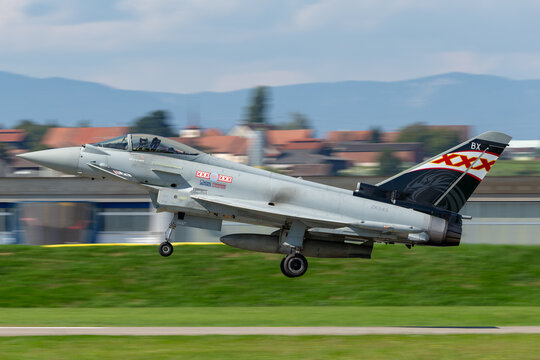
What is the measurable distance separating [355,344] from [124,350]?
18.3 feet

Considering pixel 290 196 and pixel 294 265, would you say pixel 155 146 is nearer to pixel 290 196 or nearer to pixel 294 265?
pixel 290 196

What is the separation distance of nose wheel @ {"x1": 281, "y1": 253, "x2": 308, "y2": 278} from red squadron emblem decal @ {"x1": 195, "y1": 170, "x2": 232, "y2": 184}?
3284 millimetres

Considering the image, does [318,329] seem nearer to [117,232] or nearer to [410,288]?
[410,288]

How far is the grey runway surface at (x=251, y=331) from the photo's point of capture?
20.6 m

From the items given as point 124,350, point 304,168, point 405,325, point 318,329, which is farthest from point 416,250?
point 304,168

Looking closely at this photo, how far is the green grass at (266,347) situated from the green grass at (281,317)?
415 cm

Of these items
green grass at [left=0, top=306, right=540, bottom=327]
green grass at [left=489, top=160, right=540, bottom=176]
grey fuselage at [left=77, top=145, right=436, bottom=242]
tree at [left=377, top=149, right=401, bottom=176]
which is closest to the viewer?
green grass at [left=0, top=306, right=540, bottom=327]

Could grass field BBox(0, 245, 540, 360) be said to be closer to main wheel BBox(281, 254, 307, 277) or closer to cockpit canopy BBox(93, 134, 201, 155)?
main wheel BBox(281, 254, 307, 277)

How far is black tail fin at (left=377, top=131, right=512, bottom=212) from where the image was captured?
2667 centimetres

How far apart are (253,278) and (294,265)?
33.0 ft

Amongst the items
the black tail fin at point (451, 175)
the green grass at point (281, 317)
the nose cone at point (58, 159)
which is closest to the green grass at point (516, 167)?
the green grass at point (281, 317)

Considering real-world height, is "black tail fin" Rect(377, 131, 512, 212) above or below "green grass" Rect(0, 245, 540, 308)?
above

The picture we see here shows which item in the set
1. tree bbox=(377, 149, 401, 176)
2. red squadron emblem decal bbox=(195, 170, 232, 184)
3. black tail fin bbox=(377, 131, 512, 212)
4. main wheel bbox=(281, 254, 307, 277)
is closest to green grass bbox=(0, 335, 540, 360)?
main wheel bbox=(281, 254, 307, 277)

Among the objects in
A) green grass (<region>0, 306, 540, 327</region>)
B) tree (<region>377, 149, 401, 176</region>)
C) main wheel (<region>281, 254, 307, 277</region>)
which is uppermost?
tree (<region>377, 149, 401, 176</region>)
